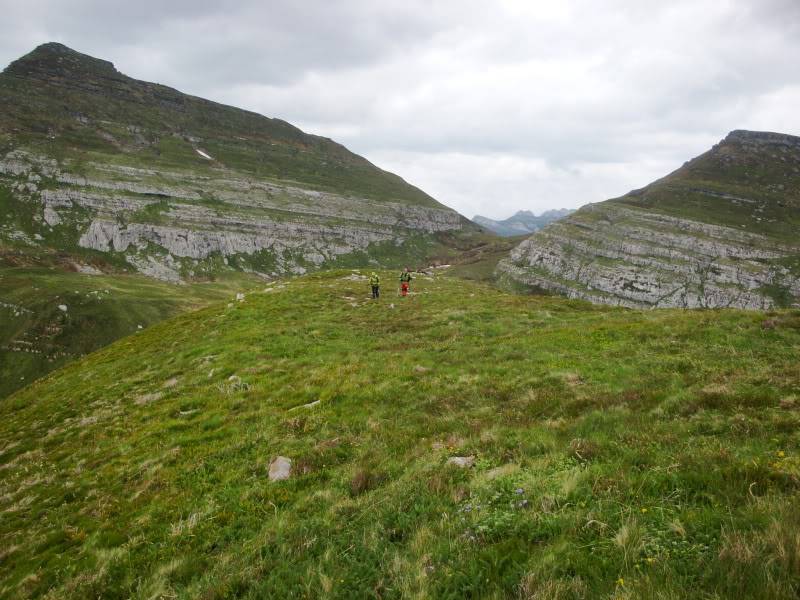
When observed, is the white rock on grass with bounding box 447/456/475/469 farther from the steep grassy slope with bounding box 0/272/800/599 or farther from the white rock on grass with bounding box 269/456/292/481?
the white rock on grass with bounding box 269/456/292/481

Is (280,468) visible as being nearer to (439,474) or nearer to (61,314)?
(439,474)

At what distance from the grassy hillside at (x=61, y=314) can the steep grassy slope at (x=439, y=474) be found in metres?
111

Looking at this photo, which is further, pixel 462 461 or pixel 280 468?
pixel 280 468

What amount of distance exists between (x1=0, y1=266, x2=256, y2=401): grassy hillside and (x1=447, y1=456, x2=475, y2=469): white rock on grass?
129 m

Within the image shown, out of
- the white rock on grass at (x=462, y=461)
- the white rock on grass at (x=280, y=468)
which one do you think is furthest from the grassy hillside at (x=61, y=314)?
the white rock on grass at (x=462, y=461)

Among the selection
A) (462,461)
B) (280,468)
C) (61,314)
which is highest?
(462,461)

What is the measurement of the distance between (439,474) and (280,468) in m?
4.29

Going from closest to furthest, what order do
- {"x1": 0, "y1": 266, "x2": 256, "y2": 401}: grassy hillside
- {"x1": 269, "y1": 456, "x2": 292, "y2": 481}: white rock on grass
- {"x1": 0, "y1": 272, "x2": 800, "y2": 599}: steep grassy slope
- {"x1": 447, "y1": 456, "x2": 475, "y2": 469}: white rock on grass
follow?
{"x1": 0, "y1": 272, "x2": 800, "y2": 599}: steep grassy slope
{"x1": 447, "y1": 456, "x2": 475, "y2": 469}: white rock on grass
{"x1": 269, "y1": 456, "x2": 292, "y2": 481}: white rock on grass
{"x1": 0, "y1": 266, "x2": 256, "y2": 401}: grassy hillside

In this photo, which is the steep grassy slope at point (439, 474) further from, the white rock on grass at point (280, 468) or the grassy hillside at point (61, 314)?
the grassy hillside at point (61, 314)

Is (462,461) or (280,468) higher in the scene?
(462,461)

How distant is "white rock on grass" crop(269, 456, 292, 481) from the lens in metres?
9.80

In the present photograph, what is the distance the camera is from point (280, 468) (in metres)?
10.1

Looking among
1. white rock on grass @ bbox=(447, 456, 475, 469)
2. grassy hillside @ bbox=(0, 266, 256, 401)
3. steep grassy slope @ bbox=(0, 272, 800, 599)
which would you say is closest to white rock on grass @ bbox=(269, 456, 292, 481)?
steep grassy slope @ bbox=(0, 272, 800, 599)

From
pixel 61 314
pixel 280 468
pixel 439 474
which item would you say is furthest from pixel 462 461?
pixel 61 314
